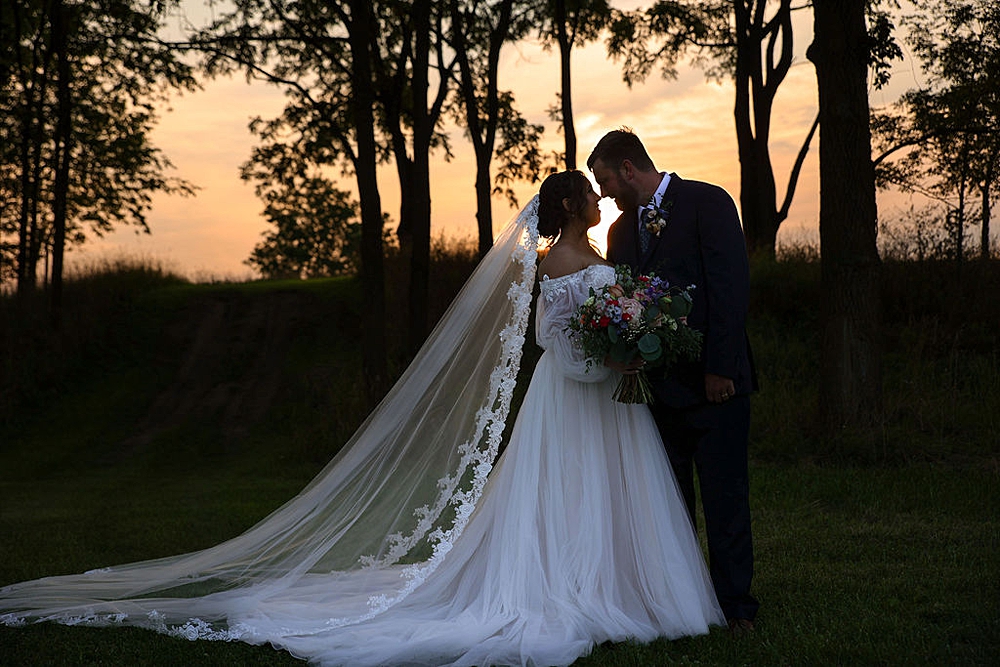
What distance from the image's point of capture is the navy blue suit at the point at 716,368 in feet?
17.1

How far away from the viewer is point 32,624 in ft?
18.8

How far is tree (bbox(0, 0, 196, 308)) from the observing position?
16625 millimetres

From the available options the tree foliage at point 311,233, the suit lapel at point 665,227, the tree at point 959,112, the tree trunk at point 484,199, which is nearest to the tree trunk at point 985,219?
the tree at point 959,112

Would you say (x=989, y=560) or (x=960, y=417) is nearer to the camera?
(x=989, y=560)

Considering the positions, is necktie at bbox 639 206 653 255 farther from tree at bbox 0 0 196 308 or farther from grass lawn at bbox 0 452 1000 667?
tree at bbox 0 0 196 308

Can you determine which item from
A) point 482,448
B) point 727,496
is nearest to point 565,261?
point 482,448

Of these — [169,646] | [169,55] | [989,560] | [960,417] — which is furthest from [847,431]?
[169,55]

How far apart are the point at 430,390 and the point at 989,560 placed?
4.10 meters

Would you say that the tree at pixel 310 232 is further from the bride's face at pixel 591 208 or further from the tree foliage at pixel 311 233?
the bride's face at pixel 591 208

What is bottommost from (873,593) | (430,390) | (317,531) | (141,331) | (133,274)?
(873,593)

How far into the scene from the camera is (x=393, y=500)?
19.5ft

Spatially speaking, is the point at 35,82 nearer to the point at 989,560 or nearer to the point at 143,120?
the point at 143,120

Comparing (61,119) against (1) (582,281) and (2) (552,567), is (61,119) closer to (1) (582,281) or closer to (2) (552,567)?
(1) (582,281)

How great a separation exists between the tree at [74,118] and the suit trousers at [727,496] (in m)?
12.2
